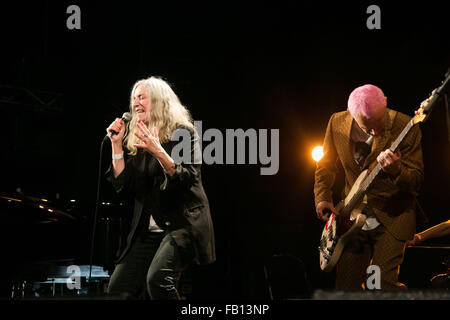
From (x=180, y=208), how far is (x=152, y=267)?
0.39m

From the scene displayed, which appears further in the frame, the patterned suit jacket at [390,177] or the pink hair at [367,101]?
the pink hair at [367,101]

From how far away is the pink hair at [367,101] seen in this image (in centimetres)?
331

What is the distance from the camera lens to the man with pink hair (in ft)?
10.2

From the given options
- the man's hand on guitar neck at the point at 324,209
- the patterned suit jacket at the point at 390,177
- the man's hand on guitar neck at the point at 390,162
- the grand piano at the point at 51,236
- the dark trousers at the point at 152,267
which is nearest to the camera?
the dark trousers at the point at 152,267

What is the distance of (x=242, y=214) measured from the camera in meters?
5.80

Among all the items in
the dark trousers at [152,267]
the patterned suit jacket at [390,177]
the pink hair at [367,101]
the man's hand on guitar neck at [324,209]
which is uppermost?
the pink hair at [367,101]

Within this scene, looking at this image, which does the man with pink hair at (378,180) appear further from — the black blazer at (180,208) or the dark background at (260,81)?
the dark background at (260,81)

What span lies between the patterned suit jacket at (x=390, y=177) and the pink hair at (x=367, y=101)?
Answer: 152 millimetres

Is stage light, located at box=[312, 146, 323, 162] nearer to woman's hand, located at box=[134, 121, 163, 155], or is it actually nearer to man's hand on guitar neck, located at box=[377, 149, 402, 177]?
man's hand on guitar neck, located at box=[377, 149, 402, 177]

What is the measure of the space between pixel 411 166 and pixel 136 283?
196 cm

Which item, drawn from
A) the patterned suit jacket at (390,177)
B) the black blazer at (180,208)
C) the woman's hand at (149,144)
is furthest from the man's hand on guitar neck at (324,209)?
the woman's hand at (149,144)
